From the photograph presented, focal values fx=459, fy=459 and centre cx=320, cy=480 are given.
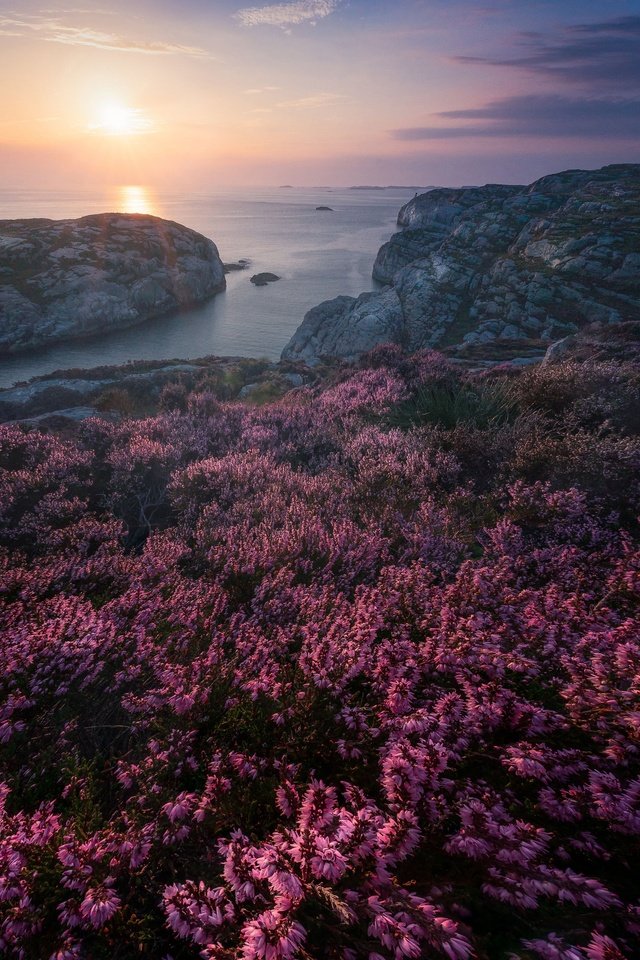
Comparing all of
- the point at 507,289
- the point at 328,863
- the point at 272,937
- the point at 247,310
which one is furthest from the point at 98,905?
the point at 247,310

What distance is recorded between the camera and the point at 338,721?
3254 millimetres

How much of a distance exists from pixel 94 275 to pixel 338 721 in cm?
7162

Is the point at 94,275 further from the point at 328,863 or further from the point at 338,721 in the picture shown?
the point at 328,863

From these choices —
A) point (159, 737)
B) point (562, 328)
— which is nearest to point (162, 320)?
point (562, 328)

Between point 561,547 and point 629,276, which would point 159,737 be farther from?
point 629,276

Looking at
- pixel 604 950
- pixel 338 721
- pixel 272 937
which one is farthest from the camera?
pixel 338 721

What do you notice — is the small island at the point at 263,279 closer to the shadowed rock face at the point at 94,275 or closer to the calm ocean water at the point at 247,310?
the calm ocean water at the point at 247,310

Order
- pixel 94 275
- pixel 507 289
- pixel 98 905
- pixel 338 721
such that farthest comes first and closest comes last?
pixel 94 275 < pixel 507 289 < pixel 338 721 < pixel 98 905

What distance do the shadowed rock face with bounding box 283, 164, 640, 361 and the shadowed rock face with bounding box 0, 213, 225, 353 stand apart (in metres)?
27.5

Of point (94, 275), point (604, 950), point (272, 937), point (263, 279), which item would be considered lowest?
point (272, 937)

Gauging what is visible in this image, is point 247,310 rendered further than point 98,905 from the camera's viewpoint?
Yes

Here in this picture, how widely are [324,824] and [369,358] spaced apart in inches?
638

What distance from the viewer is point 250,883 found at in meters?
1.99

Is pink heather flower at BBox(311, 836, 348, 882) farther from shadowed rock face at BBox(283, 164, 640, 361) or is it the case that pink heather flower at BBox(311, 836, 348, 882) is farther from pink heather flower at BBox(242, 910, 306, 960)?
shadowed rock face at BBox(283, 164, 640, 361)
